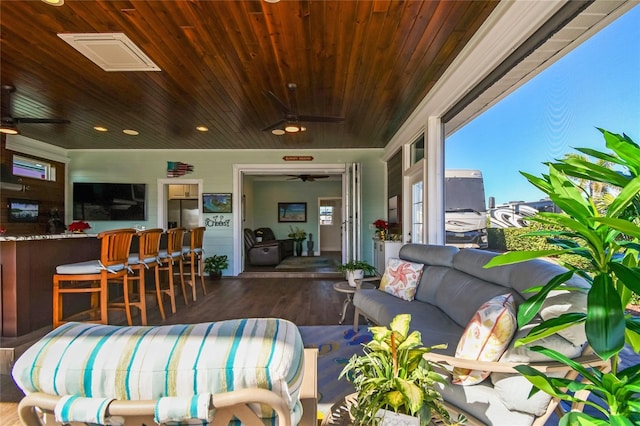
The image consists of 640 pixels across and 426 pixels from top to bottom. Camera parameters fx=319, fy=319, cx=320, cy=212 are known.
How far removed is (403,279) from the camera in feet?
10.1

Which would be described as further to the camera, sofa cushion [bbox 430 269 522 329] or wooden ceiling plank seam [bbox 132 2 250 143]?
wooden ceiling plank seam [bbox 132 2 250 143]

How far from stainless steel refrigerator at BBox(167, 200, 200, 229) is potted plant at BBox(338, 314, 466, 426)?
9097 millimetres

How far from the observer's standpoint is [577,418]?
83cm

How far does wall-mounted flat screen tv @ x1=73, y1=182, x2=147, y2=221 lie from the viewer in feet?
22.5

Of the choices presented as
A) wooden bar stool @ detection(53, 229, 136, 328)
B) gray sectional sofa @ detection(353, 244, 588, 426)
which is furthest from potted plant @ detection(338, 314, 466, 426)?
wooden bar stool @ detection(53, 229, 136, 328)

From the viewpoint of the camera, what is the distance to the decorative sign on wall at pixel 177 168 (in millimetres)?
6898

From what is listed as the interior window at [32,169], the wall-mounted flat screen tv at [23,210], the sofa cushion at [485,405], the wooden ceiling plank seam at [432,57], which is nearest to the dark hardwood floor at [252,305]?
the sofa cushion at [485,405]

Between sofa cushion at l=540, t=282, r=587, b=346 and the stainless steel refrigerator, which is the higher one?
the stainless steel refrigerator

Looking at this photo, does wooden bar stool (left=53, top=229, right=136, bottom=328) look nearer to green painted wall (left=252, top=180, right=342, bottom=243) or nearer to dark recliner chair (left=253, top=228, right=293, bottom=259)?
dark recliner chair (left=253, top=228, right=293, bottom=259)

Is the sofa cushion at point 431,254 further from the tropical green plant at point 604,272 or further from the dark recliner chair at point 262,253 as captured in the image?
the dark recliner chair at point 262,253

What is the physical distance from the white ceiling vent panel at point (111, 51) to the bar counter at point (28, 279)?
74.2 inches

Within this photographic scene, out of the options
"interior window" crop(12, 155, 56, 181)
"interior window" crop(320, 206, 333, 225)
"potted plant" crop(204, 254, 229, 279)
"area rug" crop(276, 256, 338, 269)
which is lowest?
"area rug" crop(276, 256, 338, 269)

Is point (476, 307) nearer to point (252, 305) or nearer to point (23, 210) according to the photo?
point (252, 305)

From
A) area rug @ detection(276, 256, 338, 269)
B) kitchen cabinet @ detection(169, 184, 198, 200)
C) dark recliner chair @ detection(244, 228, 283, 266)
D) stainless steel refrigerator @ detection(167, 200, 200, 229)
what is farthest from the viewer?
kitchen cabinet @ detection(169, 184, 198, 200)
